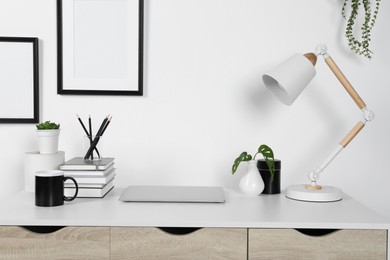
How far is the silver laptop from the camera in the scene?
4.94 ft

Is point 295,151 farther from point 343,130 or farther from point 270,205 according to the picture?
point 270,205

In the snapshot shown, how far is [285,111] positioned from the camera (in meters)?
1.85

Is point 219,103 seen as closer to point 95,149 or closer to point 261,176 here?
point 261,176

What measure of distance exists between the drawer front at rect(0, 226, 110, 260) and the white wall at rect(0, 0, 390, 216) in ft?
1.85

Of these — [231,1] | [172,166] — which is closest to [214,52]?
[231,1]

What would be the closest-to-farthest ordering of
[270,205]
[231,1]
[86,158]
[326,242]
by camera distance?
[326,242] → [270,205] → [86,158] → [231,1]

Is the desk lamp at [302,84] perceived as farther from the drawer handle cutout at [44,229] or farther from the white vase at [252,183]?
the drawer handle cutout at [44,229]

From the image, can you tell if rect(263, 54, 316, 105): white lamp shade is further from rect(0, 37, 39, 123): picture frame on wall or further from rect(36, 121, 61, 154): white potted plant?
rect(0, 37, 39, 123): picture frame on wall

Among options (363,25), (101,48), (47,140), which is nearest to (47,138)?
(47,140)

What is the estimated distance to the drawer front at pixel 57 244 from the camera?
50.9 inches

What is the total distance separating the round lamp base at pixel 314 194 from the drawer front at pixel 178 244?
36 cm

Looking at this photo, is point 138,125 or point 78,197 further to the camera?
point 138,125

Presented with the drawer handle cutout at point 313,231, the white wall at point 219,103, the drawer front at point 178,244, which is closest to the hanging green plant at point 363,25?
the white wall at point 219,103

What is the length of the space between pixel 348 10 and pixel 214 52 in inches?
22.0
